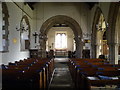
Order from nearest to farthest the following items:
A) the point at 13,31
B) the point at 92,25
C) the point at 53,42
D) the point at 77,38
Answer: the point at 13,31, the point at 92,25, the point at 77,38, the point at 53,42

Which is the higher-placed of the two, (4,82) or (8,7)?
(8,7)

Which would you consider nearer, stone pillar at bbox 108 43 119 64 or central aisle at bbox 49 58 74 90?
central aisle at bbox 49 58 74 90

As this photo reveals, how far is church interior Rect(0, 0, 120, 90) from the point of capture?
3.16 m

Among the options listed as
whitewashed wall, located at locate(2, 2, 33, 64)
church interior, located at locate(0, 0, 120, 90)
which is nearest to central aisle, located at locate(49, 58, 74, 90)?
church interior, located at locate(0, 0, 120, 90)

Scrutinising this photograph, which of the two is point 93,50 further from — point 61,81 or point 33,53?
point 61,81

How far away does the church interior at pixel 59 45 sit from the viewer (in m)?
3.16

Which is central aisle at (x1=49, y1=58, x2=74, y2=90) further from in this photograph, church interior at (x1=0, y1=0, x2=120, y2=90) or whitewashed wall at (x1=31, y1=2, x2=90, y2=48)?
whitewashed wall at (x1=31, y1=2, x2=90, y2=48)

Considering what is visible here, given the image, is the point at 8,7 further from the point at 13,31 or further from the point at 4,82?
the point at 4,82

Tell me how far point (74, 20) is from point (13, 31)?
6172 millimetres

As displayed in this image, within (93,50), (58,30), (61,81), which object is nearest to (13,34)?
(61,81)

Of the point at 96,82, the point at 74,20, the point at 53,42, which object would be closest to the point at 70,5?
the point at 74,20

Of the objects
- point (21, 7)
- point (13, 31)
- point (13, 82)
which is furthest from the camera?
point (21, 7)

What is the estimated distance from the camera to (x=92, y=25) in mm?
12750

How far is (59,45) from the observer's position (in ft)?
76.8
